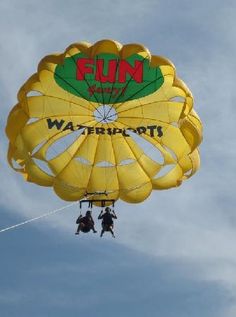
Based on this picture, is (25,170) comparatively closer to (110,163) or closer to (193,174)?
(110,163)

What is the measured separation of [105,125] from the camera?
38375mm

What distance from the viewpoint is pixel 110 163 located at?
38.5m

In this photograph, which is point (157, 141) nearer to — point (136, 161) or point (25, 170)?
point (136, 161)

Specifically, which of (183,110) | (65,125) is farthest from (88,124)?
(183,110)

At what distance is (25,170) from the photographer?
37812 millimetres

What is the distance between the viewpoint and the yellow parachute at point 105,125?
37.2 metres

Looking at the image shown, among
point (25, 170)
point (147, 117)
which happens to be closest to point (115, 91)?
point (147, 117)

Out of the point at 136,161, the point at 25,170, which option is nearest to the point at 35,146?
the point at 25,170

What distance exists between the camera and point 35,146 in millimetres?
37688

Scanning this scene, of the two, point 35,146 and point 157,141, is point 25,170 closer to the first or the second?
point 35,146

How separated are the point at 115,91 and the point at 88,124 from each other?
4.67 ft

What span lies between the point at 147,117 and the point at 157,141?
0.82 metres

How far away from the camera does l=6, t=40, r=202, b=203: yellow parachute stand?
37250 millimetres

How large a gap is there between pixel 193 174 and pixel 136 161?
1870 millimetres
